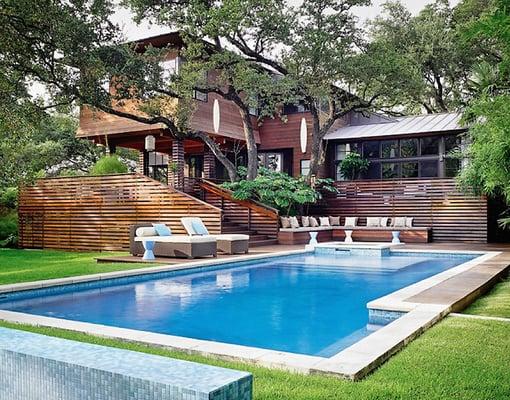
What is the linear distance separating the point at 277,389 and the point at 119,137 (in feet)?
62.4

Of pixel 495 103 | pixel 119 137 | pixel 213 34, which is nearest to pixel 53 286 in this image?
pixel 495 103

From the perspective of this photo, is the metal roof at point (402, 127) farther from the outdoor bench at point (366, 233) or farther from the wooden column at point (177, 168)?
the wooden column at point (177, 168)

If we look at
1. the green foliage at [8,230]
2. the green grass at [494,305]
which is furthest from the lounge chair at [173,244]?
the green foliage at [8,230]

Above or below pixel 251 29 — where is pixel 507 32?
below

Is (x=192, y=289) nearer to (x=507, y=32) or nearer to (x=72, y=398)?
(x=72, y=398)

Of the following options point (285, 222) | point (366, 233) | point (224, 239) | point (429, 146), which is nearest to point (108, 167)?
point (285, 222)

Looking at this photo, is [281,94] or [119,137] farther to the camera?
[119,137]

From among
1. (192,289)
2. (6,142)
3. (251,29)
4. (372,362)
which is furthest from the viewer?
(251,29)

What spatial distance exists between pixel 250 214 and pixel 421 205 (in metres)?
6.77

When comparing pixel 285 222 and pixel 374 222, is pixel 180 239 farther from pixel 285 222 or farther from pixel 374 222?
pixel 374 222

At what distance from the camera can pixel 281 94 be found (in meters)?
19.3

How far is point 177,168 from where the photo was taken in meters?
19.3

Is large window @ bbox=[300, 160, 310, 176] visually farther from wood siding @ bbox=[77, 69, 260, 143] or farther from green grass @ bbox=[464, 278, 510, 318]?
green grass @ bbox=[464, 278, 510, 318]

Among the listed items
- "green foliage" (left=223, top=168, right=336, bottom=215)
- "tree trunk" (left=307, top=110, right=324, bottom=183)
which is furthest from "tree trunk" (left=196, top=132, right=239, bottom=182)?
"tree trunk" (left=307, top=110, right=324, bottom=183)
